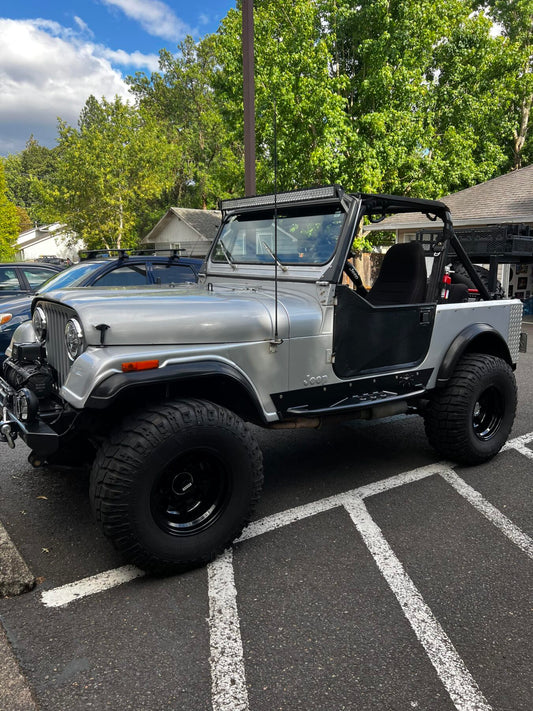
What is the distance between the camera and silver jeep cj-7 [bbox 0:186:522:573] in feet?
8.18

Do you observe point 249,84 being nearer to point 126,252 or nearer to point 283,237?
point 126,252

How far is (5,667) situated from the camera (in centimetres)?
205

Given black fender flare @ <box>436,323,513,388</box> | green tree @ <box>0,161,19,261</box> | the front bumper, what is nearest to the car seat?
black fender flare @ <box>436,323,513,388</box>

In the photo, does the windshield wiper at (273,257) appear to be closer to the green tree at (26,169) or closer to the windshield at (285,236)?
the windshield at (285,236)

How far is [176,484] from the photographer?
8.77 feet

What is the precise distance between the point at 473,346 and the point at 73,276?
486 centimetres

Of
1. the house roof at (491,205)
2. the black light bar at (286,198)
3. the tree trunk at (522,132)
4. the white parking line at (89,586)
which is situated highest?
the tree trunk at (522,132)

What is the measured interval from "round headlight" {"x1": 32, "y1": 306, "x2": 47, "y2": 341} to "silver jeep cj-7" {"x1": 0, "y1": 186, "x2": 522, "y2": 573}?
0.05 feet

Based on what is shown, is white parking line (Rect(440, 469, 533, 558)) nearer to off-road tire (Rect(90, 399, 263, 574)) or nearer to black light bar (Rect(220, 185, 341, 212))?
off-road tire (Rect(90, 399, 263, 574))

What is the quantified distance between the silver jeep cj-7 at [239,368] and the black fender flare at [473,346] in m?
0.02

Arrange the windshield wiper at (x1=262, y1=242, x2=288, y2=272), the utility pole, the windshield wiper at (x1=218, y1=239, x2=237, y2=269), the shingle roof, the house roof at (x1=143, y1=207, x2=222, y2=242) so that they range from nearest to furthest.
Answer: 1. the windshield wiper at (x1=262, y1=242, x2=288, y2=272)
2. the windshield wiper at (x1=218, y1=239, x2=237, y2=269)
3. the utility pole
4. the house roof at (x1=143, y1=207, x2=222, y2=242)
5. the shingle roof

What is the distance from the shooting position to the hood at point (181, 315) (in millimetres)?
2545

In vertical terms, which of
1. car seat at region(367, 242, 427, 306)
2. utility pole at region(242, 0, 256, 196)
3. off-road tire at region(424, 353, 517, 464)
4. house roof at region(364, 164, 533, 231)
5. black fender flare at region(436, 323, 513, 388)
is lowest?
off-road tire at region(424, 353, 517, 464)

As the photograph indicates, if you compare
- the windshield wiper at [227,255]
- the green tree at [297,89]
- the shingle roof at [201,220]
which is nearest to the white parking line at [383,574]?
the windshield wiper at [227,255]
